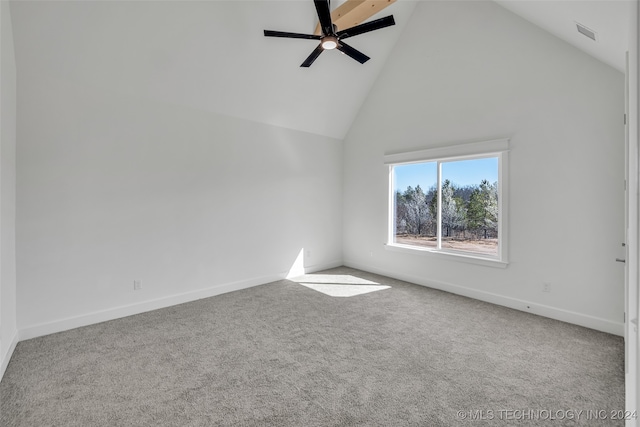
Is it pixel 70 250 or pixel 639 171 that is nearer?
pixel 639 171

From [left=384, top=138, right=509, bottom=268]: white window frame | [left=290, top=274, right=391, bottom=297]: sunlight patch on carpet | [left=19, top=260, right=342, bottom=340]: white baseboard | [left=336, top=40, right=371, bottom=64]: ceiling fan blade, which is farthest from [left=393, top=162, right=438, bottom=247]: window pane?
[left=19, top=260, right=342, bottom=340]: white baseboard

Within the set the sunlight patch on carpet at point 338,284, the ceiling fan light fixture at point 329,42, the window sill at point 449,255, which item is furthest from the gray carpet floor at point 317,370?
the ceiling fan light fixture at point 329,42

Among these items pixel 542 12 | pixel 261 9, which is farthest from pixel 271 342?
pixel 542 12

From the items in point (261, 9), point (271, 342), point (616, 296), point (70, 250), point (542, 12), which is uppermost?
point (261, 9)

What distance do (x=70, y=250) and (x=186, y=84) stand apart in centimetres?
222

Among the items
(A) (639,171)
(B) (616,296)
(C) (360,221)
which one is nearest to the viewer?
(A) (639,171)

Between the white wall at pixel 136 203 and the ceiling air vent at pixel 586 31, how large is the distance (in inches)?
143

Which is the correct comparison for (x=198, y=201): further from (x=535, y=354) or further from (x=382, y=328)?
(x=535, y=354)

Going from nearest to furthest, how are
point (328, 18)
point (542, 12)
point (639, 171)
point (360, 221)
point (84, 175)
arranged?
point (639, 171)
point (328, 18)
point (542, 12)
point (84, 175)
point (360, 221)

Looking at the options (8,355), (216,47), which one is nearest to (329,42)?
(216,47)

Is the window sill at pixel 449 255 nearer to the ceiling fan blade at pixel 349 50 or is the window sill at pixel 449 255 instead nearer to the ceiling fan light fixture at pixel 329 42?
the ceiling fan blade at pixel 349 50

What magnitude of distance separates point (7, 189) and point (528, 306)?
5314mm

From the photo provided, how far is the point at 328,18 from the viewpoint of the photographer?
2.46 m

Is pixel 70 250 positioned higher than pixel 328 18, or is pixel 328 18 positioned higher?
pixel 328 18
